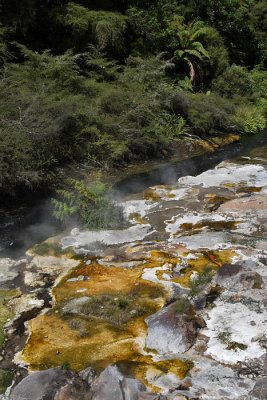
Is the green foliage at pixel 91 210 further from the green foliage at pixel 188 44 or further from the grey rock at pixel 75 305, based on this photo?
the green foliage at pixel 188 44

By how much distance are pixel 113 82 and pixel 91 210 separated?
329 inches

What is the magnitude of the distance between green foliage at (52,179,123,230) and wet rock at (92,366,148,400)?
4951 millimetres

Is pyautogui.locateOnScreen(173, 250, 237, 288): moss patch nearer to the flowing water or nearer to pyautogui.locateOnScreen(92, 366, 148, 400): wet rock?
pyautogui.locateOnScreen(92, 366, 148, 400): wet rock

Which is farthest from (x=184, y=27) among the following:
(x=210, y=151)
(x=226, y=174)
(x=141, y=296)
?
(x=141, y=296)

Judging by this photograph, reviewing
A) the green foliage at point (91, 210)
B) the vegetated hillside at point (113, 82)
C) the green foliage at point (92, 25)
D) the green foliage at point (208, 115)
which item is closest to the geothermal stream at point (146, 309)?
the green foliage at point (91, 210)

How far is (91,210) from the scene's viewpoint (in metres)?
10.2

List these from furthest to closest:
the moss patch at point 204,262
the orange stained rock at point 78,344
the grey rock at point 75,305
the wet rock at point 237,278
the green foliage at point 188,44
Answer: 1. the green foliage at point 188,44
2. the moss patch at point 204,262
3. the wet rock at point 237,278
4. the grey rock at point 75,305
5. the orange stained rock at point 78,344

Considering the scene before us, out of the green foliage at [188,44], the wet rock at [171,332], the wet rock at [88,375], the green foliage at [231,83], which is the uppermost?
the green foliage at [188,44]

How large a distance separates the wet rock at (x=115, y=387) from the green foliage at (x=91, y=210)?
495 cm

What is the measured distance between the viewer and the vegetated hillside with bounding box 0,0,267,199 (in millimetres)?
12398

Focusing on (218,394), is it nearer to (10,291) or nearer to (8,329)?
(8,329)

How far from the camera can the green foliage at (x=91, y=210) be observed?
10.1 meters

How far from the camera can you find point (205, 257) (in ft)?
27.5

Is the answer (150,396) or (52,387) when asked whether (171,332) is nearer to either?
(150,396)
